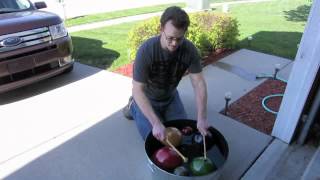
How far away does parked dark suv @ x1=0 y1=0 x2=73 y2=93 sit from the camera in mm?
3648

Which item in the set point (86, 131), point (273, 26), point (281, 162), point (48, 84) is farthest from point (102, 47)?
point (273, 26)

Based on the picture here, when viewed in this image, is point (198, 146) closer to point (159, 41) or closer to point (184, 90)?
point (159, 41)

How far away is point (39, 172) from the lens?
2729mm

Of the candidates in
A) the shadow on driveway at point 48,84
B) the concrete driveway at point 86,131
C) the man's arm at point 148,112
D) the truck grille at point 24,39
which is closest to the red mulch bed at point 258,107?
the concrete driveway at point 86,131

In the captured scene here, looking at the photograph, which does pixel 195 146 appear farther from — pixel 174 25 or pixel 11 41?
pixel 11 41

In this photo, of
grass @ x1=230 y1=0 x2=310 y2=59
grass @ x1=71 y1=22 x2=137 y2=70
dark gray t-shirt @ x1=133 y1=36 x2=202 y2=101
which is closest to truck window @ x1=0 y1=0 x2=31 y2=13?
grass @ x1=71 y1=22 x2=137 y2=70

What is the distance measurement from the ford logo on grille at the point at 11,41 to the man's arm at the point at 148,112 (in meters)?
2.02

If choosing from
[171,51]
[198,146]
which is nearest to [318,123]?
[198,146]

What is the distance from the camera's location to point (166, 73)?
2.78 meters

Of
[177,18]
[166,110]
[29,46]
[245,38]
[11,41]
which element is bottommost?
[245,38]

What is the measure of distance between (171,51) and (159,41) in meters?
0.14

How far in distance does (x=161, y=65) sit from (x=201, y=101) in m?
0.49

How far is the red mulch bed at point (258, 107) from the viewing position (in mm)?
3494

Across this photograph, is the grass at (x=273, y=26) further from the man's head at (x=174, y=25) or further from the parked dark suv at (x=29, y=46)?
the man's head at (x=174, y=25)
